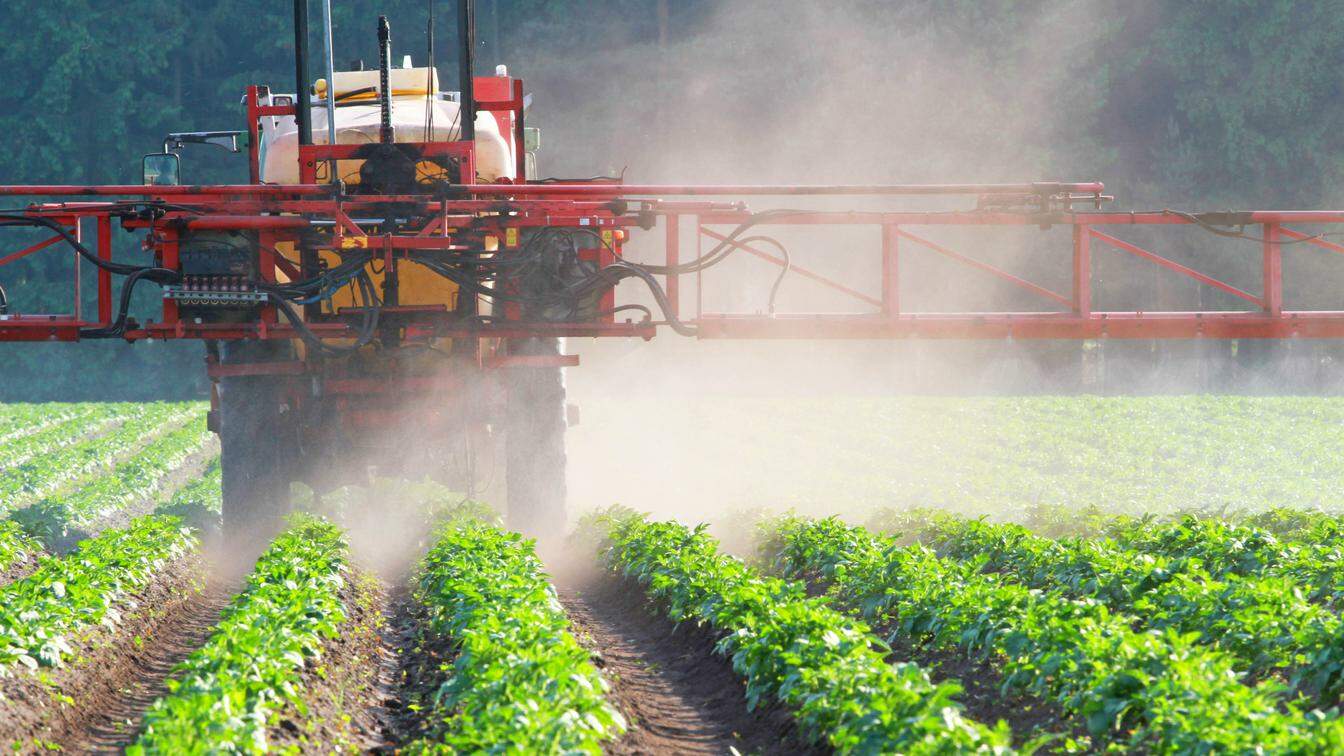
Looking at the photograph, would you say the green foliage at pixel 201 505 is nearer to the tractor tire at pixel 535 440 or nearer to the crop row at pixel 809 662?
the tractor tire at pixel 535 440

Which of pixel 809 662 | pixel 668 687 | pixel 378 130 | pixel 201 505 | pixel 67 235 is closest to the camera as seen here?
pixel 809 662

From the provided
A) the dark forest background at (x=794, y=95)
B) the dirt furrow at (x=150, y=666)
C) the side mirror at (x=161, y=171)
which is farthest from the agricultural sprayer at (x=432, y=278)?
the dark forest background at (x=794, y=95)

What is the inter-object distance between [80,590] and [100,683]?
3.32 ft

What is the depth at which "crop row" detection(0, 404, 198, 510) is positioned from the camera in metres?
21.9

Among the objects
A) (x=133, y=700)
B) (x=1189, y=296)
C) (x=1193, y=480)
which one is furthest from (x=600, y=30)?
(x=133, y=700)

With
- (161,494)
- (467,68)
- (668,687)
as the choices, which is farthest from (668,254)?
(161,494)

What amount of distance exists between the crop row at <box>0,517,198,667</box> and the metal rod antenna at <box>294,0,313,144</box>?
11.1 feet

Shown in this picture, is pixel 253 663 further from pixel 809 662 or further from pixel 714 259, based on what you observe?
pixel 714 259

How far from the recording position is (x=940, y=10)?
50250mm

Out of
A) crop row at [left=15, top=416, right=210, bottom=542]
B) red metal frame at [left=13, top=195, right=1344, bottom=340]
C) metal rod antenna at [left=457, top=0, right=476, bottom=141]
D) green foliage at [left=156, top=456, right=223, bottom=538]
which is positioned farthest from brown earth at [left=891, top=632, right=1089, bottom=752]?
crop row at [left=15, top=416, right=210, bottom=542]

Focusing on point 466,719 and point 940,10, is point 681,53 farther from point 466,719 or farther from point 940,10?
point 466,719

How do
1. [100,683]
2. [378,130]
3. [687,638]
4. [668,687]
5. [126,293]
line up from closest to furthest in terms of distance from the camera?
1. [100,683]
2. [668,687]
3. [687,638]
4. [126,293]
5. [378,130]

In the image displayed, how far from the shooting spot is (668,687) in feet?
29.5

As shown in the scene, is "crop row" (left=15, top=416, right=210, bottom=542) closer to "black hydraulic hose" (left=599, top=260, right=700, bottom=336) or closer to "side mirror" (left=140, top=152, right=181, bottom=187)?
"side mirror" (left=140, top=152, right=181, bottom=187)
